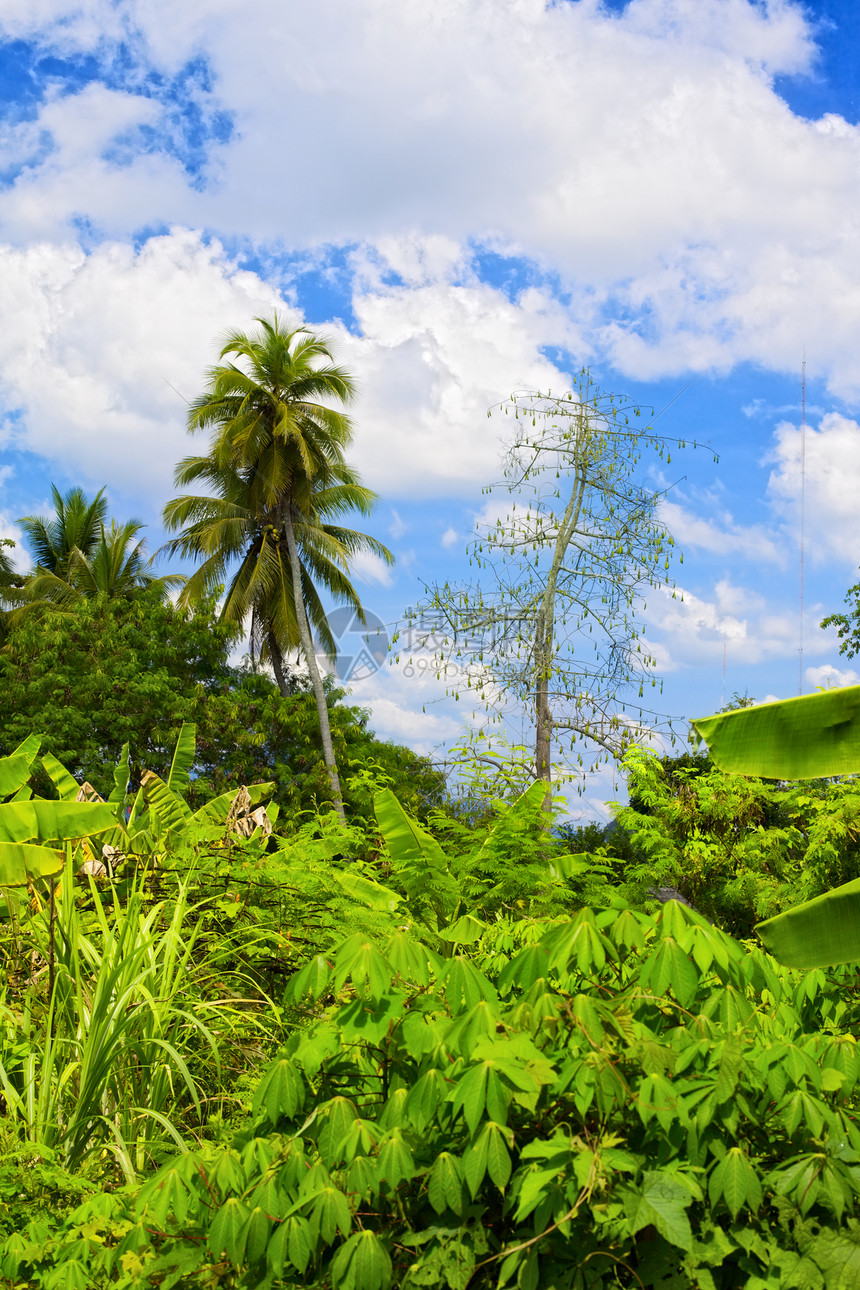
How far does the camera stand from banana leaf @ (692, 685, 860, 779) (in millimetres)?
3549

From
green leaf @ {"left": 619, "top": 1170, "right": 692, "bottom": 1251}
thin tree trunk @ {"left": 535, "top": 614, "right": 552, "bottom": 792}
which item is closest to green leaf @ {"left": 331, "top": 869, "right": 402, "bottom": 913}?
green leaf @ {"left": 619, "top": 1170, "right": 692, "bottom": 1251}

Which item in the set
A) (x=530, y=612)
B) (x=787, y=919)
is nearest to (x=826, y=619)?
(x=530, y=612)

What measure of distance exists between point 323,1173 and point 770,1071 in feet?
3.38

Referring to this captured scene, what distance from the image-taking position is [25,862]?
15.1ft

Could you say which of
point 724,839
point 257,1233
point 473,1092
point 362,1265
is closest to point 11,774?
point 257,1233

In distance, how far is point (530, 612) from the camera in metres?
15.8

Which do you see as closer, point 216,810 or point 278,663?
point 216,810

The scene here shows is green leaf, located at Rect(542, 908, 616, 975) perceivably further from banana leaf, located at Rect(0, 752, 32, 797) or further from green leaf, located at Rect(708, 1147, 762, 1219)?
banana leaf, located at Rect(0, 752, 32, 797)

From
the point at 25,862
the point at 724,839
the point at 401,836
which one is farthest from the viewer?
the point at 724,839

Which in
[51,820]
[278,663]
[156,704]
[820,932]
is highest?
[278,663]

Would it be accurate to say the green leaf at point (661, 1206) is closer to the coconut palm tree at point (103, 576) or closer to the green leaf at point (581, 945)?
the green leaf at point (581, 945)

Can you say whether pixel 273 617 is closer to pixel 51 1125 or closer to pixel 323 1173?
pixel 51 1125

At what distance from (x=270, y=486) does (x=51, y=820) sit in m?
19.9

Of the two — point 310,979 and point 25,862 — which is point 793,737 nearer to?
point 310,979
